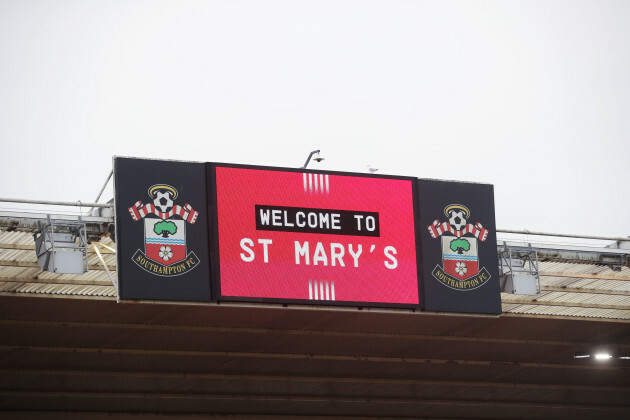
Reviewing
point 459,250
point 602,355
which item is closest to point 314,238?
point 459,250

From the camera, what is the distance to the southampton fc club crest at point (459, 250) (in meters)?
29.5

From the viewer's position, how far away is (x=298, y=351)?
38312mm

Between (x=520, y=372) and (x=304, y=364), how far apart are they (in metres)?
8.82

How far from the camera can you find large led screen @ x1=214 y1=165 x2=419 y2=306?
27641 millimetres

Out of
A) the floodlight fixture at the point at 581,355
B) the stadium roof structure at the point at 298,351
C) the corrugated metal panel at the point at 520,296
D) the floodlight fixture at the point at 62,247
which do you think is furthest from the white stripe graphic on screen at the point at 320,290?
the floodlight fixture at the point at 581,355

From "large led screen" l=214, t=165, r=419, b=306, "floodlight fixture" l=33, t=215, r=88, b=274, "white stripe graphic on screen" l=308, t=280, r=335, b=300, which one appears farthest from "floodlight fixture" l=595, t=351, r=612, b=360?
"floodlight fixture" l=33, t=215, r=88, b=274

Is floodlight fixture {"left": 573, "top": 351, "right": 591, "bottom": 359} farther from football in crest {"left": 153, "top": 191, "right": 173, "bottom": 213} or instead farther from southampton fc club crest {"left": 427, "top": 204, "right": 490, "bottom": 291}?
football in crest {"left": 153, "top": 191, "right": 173, "bottom": 213}

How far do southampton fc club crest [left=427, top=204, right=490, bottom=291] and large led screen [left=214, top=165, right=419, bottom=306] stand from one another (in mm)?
862

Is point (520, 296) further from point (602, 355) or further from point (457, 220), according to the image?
point (457, 220)

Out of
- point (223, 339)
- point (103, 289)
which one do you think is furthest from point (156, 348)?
point (103, 289)

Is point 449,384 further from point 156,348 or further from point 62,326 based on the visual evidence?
point 62,326

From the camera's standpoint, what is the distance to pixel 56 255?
26484mm

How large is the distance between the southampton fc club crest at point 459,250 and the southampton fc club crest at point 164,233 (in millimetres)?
6333

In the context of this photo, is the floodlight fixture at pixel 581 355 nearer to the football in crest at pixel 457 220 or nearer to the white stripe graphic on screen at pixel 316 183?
the football in crest at pixel 457 220
